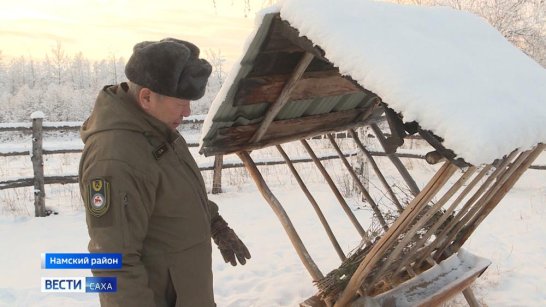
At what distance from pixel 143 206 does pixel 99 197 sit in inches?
6.3

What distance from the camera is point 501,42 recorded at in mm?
3133

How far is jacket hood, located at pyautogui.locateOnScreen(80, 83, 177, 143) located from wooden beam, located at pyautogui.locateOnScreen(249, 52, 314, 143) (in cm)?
119

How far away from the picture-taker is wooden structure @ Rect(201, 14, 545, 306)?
233cm

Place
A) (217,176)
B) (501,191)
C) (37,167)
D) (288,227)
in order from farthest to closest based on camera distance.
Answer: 1. (217,176)
2. (37,167)
3. (288,227)
4. (501,191)

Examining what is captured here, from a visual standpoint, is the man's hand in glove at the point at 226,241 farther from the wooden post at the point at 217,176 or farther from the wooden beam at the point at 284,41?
the wooden post at the point at 217,176

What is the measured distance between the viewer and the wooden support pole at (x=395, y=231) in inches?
85.2

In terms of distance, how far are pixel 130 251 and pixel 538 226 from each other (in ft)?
21.0

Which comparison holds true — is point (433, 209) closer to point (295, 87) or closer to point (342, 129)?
point (295, 87)

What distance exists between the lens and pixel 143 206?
1.65 meters

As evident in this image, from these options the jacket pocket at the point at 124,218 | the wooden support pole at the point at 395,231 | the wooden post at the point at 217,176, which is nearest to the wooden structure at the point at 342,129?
the wooden support pole at the point at 395,231

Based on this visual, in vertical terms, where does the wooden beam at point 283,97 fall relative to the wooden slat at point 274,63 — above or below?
below

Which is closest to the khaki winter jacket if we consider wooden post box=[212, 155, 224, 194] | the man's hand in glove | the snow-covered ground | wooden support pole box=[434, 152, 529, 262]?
the man's hand in glove

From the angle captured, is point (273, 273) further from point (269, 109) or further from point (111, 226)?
point (111, 226)

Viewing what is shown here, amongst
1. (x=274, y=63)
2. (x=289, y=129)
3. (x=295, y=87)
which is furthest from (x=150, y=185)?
(x=289, y=129)
